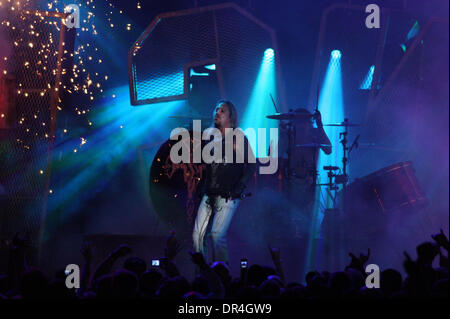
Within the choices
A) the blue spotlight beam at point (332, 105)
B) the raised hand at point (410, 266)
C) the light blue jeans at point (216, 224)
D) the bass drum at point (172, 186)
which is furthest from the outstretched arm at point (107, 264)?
the blue spotlight beam at point (332, 105)

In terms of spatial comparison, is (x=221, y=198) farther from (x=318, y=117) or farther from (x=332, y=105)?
(x=332, y=105)

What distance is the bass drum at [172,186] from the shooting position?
7.88 m

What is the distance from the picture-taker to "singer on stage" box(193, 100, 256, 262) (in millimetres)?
5617

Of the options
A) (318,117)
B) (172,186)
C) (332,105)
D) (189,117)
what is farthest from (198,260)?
(332,105)

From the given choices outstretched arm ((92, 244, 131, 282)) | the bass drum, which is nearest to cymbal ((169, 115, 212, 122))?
the bass drum

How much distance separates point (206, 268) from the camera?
3.11 metres

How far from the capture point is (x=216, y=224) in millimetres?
5625

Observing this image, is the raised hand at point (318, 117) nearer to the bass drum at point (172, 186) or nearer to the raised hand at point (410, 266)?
the bass drum at point (172, 186)

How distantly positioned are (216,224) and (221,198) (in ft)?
0.98

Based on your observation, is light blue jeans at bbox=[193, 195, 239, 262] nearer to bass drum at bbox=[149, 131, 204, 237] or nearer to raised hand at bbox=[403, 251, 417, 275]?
bass drum at bbox=[149, 131, 204, 237]

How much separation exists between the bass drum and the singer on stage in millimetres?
2136

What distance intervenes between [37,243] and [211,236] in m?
3.36

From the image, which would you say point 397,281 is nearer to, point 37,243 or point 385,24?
point 37,243
